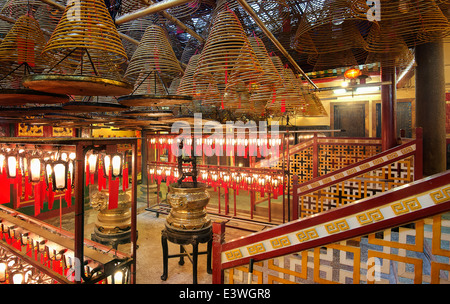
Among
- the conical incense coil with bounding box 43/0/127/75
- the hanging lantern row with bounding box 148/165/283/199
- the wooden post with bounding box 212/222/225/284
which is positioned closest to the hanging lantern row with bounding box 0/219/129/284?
the wooden post with bounding box 212/222/225/284

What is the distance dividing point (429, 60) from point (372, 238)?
186 inches

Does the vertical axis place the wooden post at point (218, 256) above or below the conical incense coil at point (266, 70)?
below

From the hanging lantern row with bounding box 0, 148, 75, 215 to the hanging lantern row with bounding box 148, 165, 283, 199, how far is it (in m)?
4.58

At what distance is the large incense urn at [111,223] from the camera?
4828mm

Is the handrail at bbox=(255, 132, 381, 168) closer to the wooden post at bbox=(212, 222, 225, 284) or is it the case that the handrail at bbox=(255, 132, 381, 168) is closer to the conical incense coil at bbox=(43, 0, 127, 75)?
the wooden post at bbox=(212, 222, 225, 284)

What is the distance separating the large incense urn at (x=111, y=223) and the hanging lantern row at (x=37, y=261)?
1.11 metres

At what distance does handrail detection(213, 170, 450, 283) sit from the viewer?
1.73m

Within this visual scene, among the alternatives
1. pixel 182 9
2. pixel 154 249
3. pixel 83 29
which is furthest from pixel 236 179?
pixel 83 29

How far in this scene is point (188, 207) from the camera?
4.57 metres

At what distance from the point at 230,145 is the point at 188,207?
5.70 m

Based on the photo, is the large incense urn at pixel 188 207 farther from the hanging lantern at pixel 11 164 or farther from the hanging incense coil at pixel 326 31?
the hanging incense coil at pixel 326 31

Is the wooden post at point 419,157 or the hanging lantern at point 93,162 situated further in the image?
the hanging lantern at point 93,162

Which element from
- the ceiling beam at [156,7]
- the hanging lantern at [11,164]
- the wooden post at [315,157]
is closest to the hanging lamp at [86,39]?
the ceiling beam at [156,7]
